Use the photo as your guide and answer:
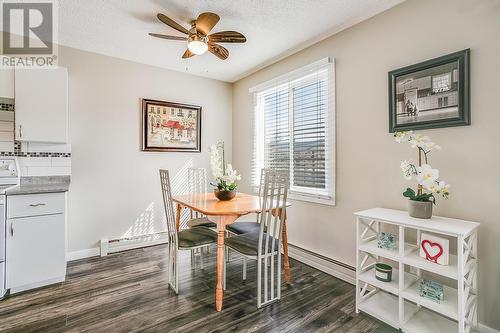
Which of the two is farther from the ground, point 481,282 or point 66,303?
point 481,282

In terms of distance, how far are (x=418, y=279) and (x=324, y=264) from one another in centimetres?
101

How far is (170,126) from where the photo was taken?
382 centimetres

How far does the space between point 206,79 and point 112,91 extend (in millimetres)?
1460

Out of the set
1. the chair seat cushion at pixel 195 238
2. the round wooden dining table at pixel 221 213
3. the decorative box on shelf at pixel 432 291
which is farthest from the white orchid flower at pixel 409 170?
the chair seat cushion at pixel 195 238

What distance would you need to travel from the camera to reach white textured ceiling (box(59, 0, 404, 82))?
7.38 feet

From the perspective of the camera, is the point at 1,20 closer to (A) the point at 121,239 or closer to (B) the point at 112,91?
(B) the point at 112,91

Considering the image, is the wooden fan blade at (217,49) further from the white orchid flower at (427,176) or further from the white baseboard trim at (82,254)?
the white baseboard trim at (82,254)

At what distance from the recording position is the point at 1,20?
2477 millimetres

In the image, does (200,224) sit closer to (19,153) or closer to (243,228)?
(243,228)

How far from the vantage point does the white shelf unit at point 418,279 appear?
5.18 feet

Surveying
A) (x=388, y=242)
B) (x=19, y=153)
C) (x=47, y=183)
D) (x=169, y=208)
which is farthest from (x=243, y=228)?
(x=19, y=153)

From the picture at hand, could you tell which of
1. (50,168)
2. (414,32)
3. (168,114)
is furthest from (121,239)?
(414,32)

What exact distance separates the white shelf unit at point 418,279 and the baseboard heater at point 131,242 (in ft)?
9.12

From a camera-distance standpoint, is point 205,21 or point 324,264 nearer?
point 205,21
